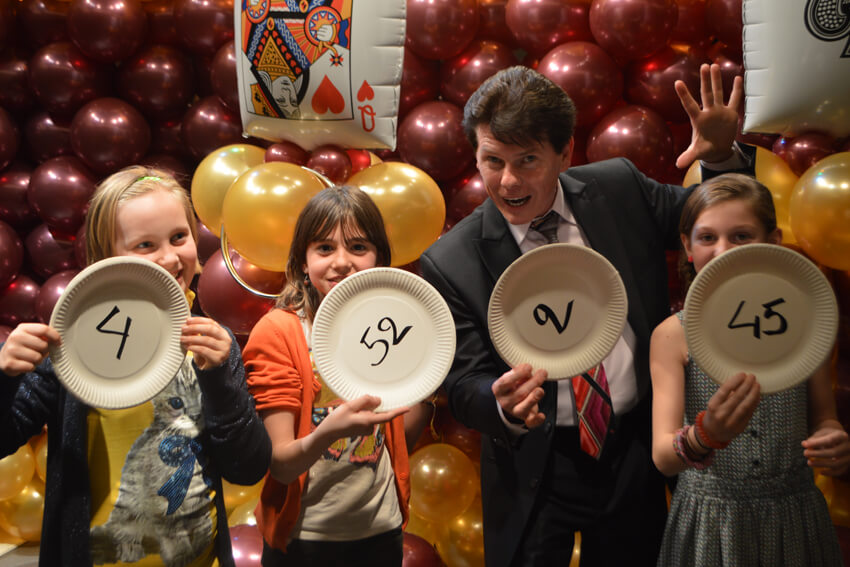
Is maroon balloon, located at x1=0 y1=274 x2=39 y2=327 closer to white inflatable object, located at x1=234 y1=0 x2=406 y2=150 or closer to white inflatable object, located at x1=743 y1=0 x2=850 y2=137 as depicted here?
white inflatable object, located at x1=234 y1=0 x2=406 y2=150

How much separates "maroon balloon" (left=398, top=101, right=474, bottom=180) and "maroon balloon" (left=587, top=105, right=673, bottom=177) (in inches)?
22.2

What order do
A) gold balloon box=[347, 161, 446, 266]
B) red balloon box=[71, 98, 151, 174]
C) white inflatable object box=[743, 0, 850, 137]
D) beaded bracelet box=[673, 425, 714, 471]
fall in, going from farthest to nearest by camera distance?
red balloon box=[71, 98, 151, 174] < gold balloon box=[347, 161, 446, 266] < white inflatable object box=[743, 0, 850, 137] < beaded bracelet box=[673, 425, 714, 471]

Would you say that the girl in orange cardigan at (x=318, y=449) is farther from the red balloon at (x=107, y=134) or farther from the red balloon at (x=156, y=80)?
the red balloon at (x=156, y=80)

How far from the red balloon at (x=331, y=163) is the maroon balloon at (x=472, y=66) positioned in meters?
0.63

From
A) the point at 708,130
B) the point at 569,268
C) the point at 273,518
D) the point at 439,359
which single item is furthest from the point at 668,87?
the point at 273,518

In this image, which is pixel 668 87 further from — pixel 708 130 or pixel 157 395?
pixel 157 395

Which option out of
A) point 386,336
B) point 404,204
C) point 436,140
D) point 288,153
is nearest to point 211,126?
point 288,153

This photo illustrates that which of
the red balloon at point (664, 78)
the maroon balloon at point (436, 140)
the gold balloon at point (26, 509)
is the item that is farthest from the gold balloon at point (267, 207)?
the gold balloon at point (26, 509)

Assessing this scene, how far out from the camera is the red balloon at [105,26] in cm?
331

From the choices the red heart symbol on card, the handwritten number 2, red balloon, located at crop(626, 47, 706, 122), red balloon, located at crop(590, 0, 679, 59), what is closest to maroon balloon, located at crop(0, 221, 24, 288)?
the red heart symbol on card

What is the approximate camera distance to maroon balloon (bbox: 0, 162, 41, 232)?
12.1ft

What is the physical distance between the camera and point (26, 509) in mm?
3297

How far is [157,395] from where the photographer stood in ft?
5.00

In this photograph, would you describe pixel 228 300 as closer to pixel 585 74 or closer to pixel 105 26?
pixel 105 26
